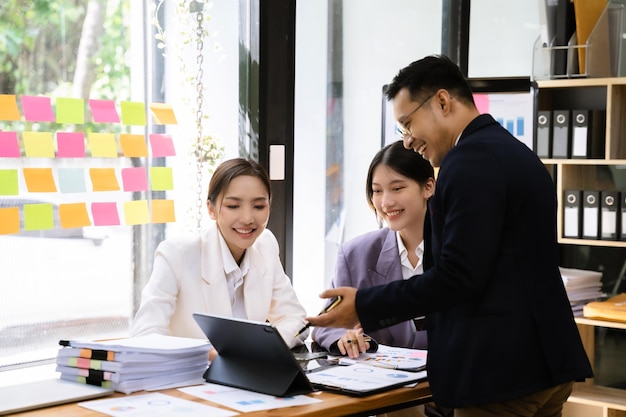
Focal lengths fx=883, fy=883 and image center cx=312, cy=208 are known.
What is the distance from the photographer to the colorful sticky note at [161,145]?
3.40m

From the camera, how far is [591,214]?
4012 mm

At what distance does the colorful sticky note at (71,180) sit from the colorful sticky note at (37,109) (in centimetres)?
19

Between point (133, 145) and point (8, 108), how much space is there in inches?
21.2

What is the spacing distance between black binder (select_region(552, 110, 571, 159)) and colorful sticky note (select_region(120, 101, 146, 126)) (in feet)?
6.19

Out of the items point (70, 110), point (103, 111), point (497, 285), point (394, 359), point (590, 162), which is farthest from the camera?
point (590, 162)

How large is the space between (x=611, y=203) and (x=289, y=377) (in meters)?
2.32

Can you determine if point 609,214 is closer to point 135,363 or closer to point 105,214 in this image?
point 105,214

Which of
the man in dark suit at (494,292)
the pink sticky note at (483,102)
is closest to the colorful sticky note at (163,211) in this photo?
the man in dark suit at (494,292)

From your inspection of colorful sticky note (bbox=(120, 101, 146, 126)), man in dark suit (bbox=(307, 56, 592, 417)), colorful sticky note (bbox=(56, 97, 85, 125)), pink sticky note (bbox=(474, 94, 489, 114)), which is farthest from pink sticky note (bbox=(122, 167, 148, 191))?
pink sticky note (bbox=(474, 94, 489, 114))

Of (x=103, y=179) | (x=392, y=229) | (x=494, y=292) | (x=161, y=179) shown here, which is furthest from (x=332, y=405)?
(x=161, y=179)

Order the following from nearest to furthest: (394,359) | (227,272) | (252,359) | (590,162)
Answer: (252,359), (394,359), (227,272), (590,162)

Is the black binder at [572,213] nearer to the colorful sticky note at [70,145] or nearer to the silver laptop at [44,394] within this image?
the colorful sticky note at [70,145]

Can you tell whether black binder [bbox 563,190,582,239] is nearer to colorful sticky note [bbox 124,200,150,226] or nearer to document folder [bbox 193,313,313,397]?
colorful sticky note [bbox 124,200,150,226]

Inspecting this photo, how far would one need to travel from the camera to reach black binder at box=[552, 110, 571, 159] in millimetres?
4023
